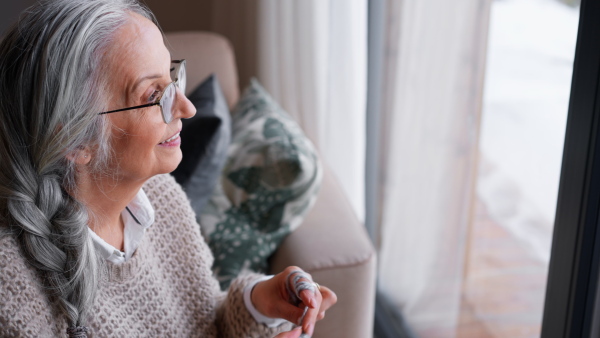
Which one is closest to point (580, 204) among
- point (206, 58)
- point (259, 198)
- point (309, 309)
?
point (309, 309)

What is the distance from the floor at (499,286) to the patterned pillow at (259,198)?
678 millimetres

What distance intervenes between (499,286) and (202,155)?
1015 millimetres

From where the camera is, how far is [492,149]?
5.91 feet

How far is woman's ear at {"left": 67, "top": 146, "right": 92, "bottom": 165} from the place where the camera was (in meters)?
0.89

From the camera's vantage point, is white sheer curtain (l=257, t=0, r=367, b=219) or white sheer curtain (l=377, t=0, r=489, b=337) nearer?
white sheer curtain (l=377, t=0, r=489, b=337)

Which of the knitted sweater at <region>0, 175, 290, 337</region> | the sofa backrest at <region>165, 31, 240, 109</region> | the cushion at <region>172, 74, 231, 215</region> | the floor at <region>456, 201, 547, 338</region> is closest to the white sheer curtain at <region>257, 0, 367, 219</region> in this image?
the sofa backrest at <region>165, 31, 240, 109</region>

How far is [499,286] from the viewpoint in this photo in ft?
6.32

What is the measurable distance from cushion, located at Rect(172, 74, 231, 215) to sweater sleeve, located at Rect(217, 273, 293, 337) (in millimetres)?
385

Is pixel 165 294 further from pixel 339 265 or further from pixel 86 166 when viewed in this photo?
pixel 339 265

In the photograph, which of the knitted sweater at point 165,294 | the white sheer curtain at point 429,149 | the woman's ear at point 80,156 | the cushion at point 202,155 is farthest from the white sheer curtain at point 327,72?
the woman's ear at point 80,156

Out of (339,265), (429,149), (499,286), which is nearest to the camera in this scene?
(339,265)

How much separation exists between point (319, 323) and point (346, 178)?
2.70ft

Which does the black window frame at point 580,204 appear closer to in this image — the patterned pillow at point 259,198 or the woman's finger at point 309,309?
the woman's finger at point 309,309

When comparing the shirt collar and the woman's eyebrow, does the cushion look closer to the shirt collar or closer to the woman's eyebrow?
the shirt collar
